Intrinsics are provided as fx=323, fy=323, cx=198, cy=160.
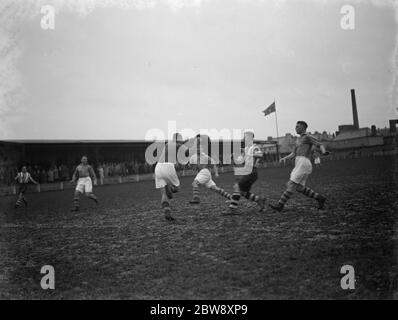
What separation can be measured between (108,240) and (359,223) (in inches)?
171

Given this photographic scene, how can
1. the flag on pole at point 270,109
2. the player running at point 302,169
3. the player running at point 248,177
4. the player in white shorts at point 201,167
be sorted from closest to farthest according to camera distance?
1. the player running at point 302,169
2. the player running at point 248,177
3. the player in white shorts at point 201,167
4. the flag on pole at point 270,109

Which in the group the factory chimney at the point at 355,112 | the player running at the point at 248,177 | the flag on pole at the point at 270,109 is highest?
the factory chimney at the point at 355,112

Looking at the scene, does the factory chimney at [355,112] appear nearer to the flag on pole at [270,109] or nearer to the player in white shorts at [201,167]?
the flag on pole at [270,109]

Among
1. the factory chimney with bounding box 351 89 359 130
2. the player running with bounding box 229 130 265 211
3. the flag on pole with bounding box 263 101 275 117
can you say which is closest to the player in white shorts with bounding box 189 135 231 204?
the player running with bounding box 229 130 265 211

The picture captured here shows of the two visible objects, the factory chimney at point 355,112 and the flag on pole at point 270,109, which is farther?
the factory chimney at point 355,112

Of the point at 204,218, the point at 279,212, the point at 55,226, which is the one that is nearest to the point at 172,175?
the point at 204,218

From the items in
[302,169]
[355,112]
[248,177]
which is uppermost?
[355,112]

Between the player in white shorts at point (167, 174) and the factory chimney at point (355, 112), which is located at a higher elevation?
the factory chimney at point (355, 112)

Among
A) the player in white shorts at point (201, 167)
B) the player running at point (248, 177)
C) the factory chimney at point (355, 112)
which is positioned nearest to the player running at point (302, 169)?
the player running at point (248, 177)

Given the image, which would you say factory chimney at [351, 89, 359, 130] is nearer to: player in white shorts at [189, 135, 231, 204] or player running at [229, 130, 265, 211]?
player in white shorts at [189, 135, 231, 204]

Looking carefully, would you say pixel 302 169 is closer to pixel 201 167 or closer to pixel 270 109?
pixel 201 167

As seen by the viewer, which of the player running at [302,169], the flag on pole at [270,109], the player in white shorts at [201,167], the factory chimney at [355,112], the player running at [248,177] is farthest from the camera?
the factory chimney at [355,112]

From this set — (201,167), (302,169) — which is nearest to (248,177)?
(302,169)
